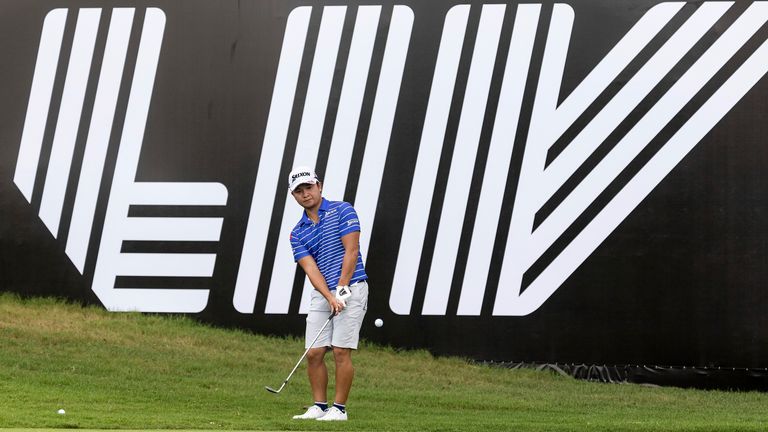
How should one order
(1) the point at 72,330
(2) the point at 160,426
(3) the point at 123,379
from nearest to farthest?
(2) the point at 160,426 → (3) the point at 123,379 → (1) the point at 72,330

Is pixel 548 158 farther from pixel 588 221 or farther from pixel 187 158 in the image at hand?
pixel 187 158

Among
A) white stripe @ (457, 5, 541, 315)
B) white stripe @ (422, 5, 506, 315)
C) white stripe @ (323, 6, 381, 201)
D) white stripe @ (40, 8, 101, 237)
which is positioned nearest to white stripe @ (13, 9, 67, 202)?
white stripe @ (40, 8, 101, 237)

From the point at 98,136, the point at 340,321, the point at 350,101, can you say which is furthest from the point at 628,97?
the point at 340,321

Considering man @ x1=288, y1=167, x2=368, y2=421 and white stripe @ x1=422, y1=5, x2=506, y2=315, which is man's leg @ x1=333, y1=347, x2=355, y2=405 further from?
white stripe @ x1=422, y1=5, x2=506, y2=315

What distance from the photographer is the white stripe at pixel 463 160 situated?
13406mm

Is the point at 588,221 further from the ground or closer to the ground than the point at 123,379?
further from the ground

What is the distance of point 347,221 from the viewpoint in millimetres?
8273

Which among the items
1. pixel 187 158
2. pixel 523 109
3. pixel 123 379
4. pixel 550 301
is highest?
pixel 523 109

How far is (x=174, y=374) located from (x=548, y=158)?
4.59 m

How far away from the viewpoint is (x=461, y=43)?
13.5 m

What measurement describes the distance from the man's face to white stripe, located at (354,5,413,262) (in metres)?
5.07

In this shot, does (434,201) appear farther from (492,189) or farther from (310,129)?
(310,129)

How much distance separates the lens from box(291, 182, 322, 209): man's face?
8.25 m

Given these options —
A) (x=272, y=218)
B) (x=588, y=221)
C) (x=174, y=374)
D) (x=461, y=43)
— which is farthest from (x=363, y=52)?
(x=174, y=374)
